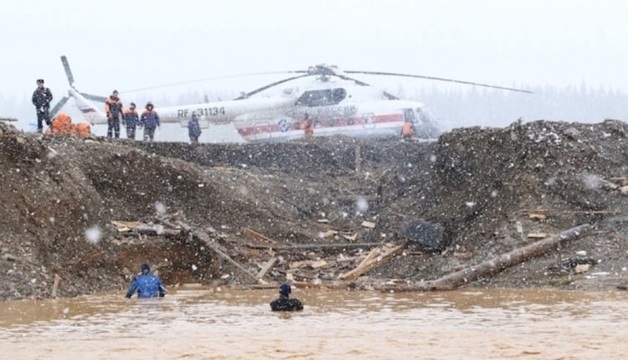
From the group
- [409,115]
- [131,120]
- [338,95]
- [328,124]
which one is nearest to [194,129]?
[131,120]

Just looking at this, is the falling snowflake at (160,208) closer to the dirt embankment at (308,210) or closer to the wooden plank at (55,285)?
the dirt embankment at (308,210)

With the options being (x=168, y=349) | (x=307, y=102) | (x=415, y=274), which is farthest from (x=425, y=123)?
(x=168, y=349)

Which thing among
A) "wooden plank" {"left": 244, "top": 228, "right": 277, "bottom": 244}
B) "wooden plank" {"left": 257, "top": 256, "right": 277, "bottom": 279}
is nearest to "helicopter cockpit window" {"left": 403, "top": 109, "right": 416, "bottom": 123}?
"wooden plank" {"left": 244, "top": 228, "right": 277, "bottom": 244}

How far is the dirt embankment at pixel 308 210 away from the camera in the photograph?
23.7 meters

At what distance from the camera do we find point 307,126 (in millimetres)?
41219

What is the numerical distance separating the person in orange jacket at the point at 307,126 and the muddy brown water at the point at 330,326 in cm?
1831

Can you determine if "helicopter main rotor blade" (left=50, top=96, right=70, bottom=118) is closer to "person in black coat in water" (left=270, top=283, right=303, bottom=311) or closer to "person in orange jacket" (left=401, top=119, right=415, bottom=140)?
"person in orange jacket" (left=401, top=119, right=415, bottom=140)

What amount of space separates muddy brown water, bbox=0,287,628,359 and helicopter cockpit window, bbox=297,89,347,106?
18.7 metres

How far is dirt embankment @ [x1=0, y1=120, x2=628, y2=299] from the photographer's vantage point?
2372 cm

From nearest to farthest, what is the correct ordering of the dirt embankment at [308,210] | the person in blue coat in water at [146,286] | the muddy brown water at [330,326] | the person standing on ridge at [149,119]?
the muddy brown water at [330,326] → the person in blue coat in water at [146,286] → the dirt embankment at [308,210] → the person standing on ridge at [149,119]

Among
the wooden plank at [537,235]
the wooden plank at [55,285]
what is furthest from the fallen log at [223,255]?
the wooden plank at [537,235]

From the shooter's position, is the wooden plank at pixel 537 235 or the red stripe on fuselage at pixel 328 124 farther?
the red stripe on fuselage at pixel 328 124

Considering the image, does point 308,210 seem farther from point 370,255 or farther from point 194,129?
point 194,129

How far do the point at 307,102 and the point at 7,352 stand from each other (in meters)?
27.6
